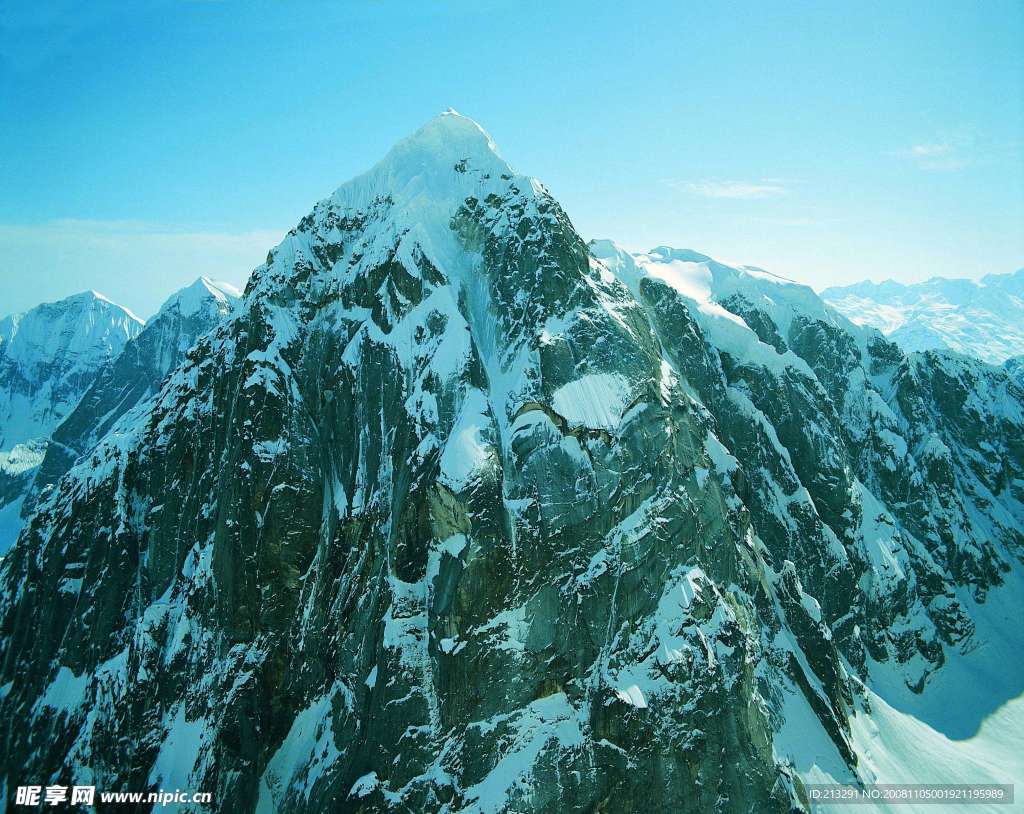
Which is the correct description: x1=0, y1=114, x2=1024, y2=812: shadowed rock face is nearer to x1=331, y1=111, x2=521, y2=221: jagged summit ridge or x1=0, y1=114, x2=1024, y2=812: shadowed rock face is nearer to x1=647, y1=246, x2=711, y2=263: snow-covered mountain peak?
x1=331, y1=111, x2=521, y2=221: jagged summit ridge

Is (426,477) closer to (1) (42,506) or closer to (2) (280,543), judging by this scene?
(2) (280,543)

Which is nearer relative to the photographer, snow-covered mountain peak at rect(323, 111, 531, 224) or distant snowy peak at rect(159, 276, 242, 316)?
snow-covered mountain peak at rect(323, 111, 531, 224)

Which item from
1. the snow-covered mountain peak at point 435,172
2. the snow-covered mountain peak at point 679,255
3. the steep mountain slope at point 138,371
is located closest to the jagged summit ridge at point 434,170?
the snow-covered mountain peak at point 435,172

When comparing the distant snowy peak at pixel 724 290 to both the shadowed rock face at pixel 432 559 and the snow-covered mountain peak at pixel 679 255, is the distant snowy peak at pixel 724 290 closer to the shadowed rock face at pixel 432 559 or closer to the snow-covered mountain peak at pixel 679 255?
the snow-covered mountain peak at pixel 679 255

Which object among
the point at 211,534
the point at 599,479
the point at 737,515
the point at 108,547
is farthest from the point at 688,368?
the point at 108,547

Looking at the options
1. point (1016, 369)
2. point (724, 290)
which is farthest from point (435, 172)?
point (1016, 369)

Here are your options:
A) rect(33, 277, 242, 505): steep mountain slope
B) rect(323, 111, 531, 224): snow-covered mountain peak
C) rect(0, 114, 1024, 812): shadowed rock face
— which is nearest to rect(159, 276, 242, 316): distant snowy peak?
rect(33, 277, 242, 505): steep mountain slope
